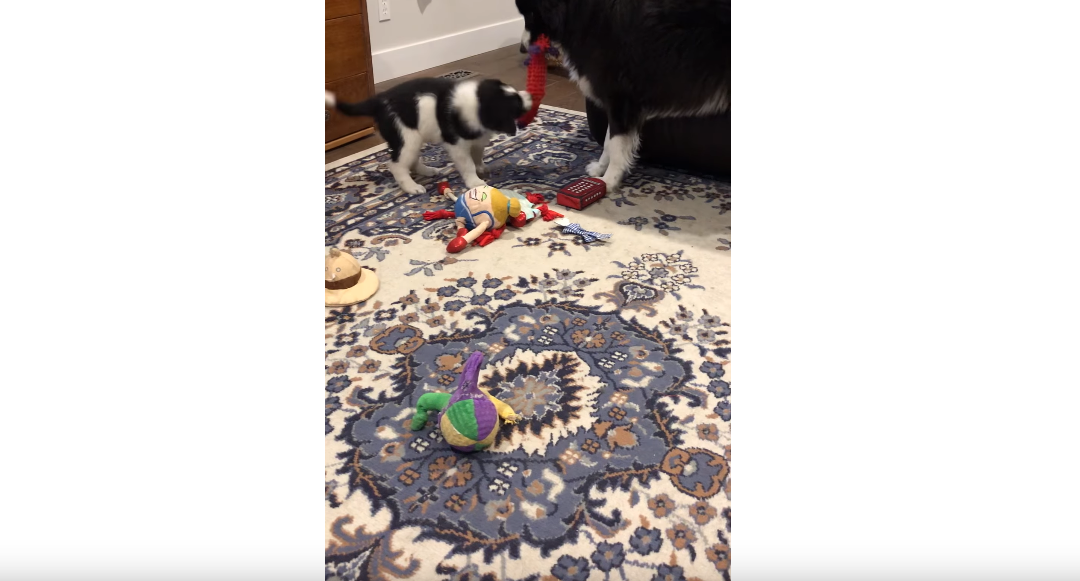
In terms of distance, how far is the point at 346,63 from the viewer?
7.88 feet

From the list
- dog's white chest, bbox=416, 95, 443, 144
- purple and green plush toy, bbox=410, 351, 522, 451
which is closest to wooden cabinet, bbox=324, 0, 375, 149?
dog's white chest, bbox=416, 95, 443, 144

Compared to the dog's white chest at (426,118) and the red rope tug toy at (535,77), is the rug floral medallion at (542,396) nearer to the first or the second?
the dog's white chest at (426,118)

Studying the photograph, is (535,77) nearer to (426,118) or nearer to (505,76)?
(426,118)

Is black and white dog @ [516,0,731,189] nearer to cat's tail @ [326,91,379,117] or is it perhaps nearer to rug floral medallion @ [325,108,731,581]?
rug floral medallion @ [325,108,731,581]

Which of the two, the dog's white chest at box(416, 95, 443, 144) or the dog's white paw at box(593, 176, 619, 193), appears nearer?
the dog's white chest at box(416, 95, 443, 144)

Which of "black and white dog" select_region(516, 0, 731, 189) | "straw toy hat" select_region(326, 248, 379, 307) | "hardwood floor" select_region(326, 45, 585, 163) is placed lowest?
"hardwood floor" select_region(326, 45, 585, 163)

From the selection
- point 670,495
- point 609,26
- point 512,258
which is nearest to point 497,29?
point 609,26

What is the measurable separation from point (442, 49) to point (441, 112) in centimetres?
207

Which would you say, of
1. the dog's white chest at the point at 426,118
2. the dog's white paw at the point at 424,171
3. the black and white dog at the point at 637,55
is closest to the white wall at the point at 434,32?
the dog's white paw at the point at 424,171

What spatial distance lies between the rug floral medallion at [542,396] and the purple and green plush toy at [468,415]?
1.2 inches

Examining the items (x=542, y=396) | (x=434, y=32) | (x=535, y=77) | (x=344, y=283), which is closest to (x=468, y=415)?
(x=542, y=396)

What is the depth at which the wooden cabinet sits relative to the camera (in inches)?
90.9

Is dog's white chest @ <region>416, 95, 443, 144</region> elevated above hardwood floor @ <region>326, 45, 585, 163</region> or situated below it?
above

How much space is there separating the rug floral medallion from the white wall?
1.74m
